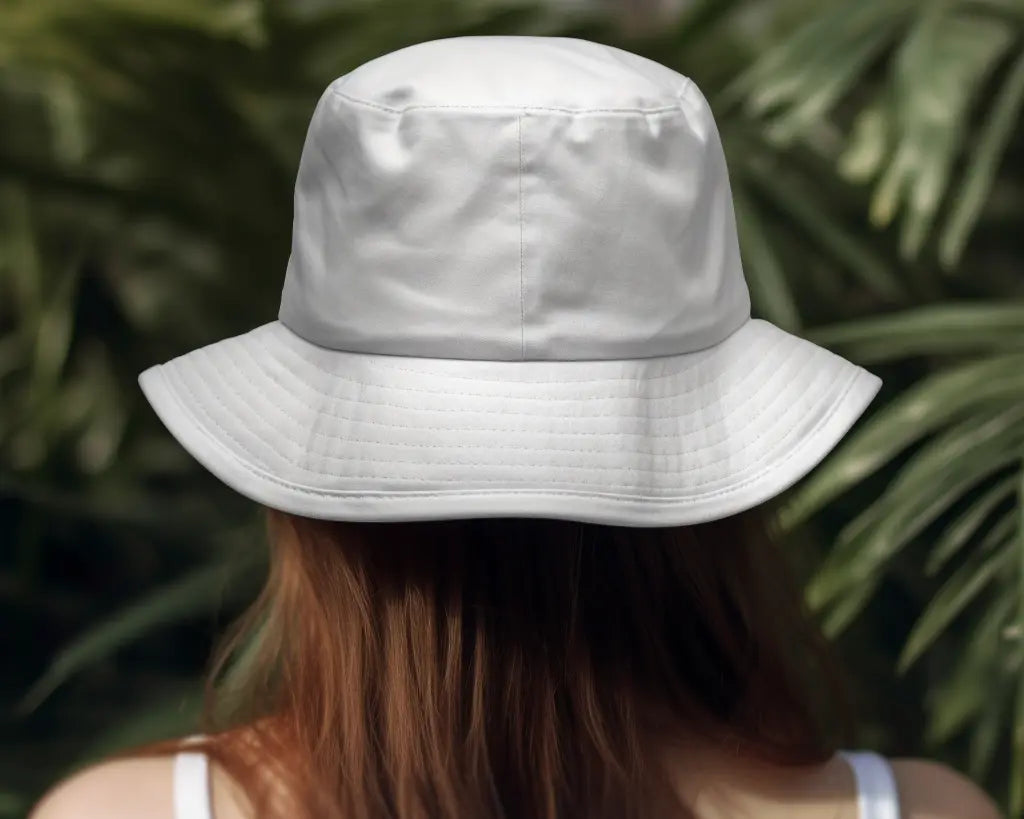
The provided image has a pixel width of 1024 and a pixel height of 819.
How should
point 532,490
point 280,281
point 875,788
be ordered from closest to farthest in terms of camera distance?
point 532,490, point 875,788, point 280,281

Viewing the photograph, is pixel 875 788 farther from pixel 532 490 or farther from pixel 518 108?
pixel 518 108

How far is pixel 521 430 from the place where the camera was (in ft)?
1.89

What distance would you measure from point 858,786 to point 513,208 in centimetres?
34

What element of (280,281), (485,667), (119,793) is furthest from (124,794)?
(280,281)

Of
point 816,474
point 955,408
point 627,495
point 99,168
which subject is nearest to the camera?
point 627,495

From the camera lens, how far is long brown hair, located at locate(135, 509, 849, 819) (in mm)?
610

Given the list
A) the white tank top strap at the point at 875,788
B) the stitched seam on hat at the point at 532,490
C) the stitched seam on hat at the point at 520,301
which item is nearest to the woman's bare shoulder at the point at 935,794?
the white tank top strap at the point at 875,788

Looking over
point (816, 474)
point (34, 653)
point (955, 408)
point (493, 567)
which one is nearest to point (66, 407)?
point (34, 653)

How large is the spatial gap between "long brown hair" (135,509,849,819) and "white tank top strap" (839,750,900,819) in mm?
60

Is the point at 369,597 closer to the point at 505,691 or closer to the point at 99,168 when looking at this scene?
the point at 505,691

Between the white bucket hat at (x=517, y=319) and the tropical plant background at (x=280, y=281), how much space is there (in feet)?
1.62

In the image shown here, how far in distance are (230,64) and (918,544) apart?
34.8 inches

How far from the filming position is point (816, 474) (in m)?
1.24

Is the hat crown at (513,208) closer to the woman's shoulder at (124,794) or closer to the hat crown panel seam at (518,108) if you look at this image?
the hat crown panel seam at (518,108)
